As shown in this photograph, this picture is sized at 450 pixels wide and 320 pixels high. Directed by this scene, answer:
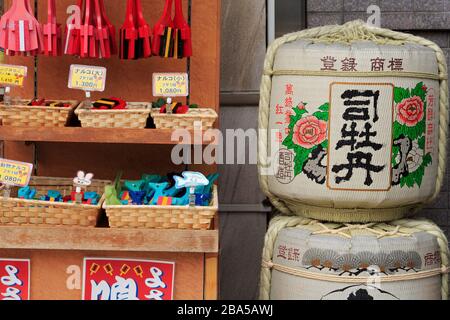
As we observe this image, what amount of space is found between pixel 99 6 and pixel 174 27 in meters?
0.36

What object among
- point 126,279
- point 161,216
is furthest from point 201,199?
point 126,279

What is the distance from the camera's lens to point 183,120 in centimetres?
346

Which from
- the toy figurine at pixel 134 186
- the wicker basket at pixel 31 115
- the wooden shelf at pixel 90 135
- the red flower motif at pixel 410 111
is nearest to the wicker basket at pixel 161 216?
the toy figurine at pixel 134 186

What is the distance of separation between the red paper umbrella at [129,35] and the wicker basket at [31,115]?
375 mm

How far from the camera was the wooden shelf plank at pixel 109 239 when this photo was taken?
3.43m

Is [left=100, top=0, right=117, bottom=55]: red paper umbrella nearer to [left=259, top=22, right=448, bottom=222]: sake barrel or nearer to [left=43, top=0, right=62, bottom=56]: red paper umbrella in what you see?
[left=43, top=0, right=62, bottom=56]: red paper umbrella

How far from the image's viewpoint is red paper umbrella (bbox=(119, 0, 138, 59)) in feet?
11.6

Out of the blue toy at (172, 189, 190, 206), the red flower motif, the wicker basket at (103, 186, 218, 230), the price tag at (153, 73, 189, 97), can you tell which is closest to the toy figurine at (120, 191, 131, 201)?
the wicker basket at (103, 186, 218, 230)

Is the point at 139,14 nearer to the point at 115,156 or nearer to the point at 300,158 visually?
the point at 115,156

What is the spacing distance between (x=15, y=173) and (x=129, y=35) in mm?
812

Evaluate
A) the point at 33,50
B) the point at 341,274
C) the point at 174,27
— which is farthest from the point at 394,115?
the point at 33,50

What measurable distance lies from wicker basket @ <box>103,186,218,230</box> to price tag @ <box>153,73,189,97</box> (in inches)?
21.9

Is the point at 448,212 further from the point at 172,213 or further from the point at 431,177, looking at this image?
the point at 172,213

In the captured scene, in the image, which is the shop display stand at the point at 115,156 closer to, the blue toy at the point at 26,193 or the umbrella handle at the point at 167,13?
the blue toy at the point at 26,193
